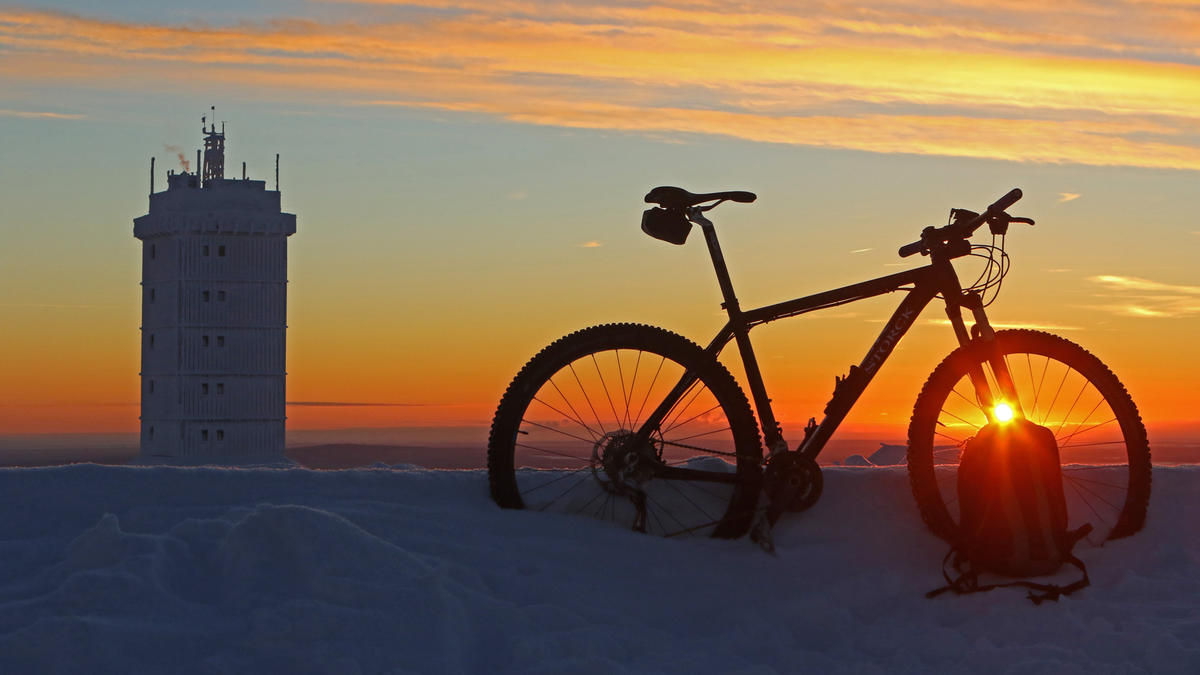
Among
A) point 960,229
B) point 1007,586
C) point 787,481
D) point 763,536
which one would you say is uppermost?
point 960,229

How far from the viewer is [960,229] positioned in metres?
6.52

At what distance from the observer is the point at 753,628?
5.43m

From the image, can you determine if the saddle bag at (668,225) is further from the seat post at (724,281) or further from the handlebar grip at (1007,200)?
the handlebar grip at (1007,200)

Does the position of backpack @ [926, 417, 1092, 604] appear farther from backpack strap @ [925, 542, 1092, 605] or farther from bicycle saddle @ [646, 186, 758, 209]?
bicycle saddle @ [646, 186, 758, 209]

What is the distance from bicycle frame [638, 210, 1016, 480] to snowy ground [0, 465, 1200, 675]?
474 mm

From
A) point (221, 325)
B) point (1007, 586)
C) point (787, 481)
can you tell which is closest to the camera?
point (1007, 586)

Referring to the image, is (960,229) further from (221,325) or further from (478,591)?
(221,325)

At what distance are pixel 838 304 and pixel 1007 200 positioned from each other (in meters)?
1.00

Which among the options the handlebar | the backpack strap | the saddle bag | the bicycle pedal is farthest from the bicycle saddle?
the backpack strap

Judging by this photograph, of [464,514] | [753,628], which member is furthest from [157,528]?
[753,628]

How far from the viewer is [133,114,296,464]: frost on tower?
59.5m

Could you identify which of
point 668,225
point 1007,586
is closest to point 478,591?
point 668,225

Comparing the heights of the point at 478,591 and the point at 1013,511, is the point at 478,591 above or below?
below

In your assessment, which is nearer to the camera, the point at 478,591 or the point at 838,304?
the point at 478,591
